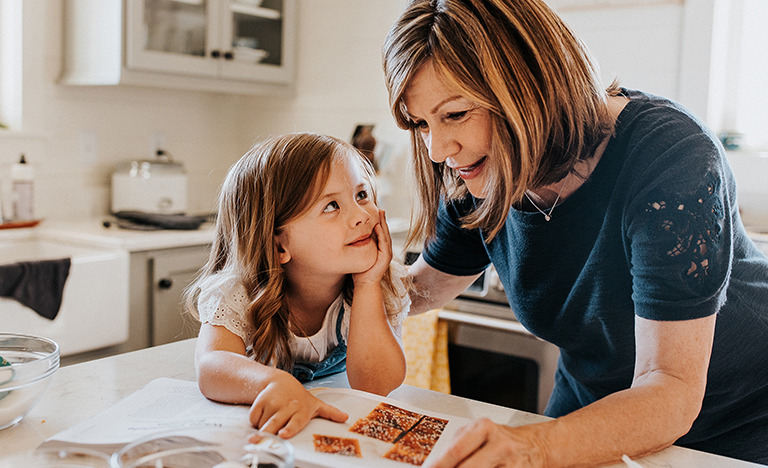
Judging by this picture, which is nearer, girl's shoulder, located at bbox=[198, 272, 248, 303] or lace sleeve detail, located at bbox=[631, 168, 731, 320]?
lace sleeve detail, located at bbox=[631, 168, 731, 320]

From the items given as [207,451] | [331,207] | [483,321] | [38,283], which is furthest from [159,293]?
[207,451]

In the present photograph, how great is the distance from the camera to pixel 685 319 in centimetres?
74

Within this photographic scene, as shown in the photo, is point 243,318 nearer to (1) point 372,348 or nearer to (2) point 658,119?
(1) point 372,348

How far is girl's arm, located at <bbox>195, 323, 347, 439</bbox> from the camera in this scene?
730 mm

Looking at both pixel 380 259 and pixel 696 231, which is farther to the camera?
pixel 380 259

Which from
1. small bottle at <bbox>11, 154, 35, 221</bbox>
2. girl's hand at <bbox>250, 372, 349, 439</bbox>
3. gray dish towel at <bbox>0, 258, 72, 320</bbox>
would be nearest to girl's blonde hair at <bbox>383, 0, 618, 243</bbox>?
girl's hand at <bbox>250, 372, 349, 439</bbox>

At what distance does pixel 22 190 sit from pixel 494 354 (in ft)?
5.72

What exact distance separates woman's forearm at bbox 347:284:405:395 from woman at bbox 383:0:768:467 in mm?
170

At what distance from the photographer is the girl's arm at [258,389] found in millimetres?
730

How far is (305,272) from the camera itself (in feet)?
3.78

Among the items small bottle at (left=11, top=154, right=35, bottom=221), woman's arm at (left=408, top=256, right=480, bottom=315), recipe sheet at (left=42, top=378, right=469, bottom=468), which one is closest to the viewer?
recipe sheet at (left=42, top=378, right=469, bottom=468)

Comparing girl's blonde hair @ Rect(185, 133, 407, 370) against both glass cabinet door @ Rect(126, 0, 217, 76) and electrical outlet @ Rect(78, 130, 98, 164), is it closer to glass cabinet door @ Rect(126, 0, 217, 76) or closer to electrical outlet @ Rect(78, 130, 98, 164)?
glass cabinet door @ Rect(126, 0, 217, 76)

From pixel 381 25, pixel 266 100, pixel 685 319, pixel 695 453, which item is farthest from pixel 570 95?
pixel 266 100

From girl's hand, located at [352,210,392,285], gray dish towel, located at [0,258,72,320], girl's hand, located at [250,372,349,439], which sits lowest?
gray dish towel, located at [0,258,72,320]
